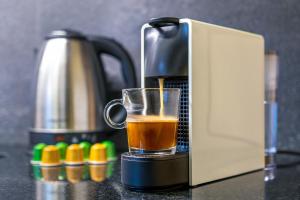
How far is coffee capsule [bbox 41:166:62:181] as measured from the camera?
77 cm

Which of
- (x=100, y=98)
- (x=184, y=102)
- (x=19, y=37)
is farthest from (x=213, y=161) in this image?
(x=19, y=37)

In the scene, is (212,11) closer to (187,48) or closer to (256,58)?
(256,58)

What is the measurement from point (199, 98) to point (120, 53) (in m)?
0.45

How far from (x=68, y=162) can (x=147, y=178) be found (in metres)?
0.33

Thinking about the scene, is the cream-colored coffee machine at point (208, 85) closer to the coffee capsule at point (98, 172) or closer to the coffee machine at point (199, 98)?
the coffee machine at point (199, 98)

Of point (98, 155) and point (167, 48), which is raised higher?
point (167, 48)

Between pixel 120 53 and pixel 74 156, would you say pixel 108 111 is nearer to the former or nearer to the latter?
pixel 74 156

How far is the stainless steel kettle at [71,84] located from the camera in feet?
3.38

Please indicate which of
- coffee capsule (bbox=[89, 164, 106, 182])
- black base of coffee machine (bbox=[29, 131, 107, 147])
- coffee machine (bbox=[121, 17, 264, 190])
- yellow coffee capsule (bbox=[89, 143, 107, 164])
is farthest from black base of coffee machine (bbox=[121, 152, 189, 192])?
black base of coffee machine (bbox=[29, 131, 107, 147])

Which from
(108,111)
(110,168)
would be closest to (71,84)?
(110,168)

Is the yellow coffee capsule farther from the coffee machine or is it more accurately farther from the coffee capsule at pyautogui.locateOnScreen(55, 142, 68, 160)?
the coffee machine

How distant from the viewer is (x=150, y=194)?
0.63 metres

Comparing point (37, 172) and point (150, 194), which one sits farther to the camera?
point (37, 172)

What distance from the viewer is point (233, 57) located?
0.77m
